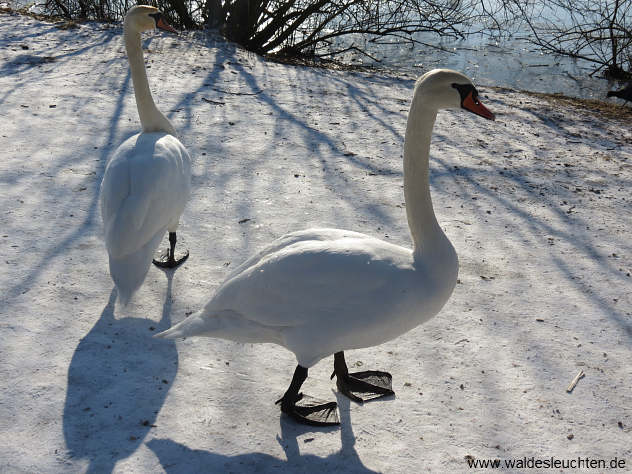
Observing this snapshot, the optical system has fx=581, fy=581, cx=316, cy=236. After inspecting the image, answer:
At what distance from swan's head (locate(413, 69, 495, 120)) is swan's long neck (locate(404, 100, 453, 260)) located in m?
0.04

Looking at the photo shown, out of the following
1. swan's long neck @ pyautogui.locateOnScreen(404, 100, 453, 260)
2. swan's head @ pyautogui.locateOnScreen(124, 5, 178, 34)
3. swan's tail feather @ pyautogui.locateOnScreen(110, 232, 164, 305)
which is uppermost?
swan's head @ pyautogui.locateOnScreen(124, 5, 178, 34)

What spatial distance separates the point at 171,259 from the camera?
3.62 m

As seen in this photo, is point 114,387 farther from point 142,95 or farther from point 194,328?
point 142,95

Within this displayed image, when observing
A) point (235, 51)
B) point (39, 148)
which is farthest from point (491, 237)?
point (235, 51)

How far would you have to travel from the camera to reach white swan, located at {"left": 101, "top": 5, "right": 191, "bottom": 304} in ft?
9.39

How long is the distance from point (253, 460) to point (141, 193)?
147cm

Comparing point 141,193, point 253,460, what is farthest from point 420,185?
point 141,193

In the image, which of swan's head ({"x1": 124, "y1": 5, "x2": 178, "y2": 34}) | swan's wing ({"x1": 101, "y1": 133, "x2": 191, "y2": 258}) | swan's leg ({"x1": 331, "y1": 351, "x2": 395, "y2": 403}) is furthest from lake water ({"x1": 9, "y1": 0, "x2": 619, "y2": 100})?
swan's leg ({"x1": 331, "y1": 351, "x2": 395, "y2": 403})

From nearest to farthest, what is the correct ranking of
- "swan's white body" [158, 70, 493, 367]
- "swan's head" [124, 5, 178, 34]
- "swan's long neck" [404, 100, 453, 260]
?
"swan's white body" [158, 70, 493, 367], "swan's long neck" [404, 100, 453, 260], "swan's head" [124, 5, 178, 34]

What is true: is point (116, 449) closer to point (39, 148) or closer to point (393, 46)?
point (39, 148)

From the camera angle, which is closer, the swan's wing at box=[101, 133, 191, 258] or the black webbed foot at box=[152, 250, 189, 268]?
the swan's wing at box=[101, 133, 191, 258]

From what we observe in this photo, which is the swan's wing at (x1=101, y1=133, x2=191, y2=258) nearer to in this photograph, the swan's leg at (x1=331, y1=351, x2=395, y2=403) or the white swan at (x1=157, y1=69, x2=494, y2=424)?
the white swan at (x1=157, y1=69, x2=494, y2=424)

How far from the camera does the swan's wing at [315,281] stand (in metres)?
2.24

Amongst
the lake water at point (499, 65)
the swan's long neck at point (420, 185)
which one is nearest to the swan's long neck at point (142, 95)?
the swan's long neck at point (420, 185)
